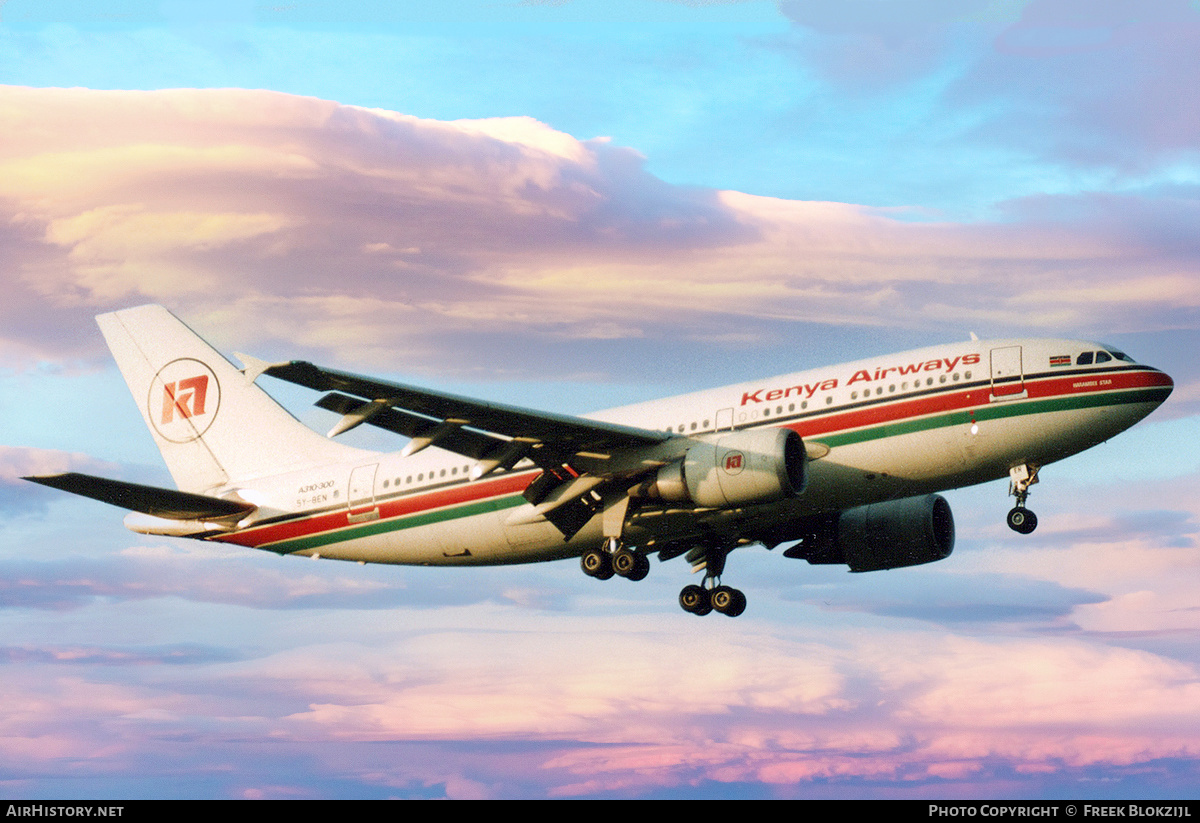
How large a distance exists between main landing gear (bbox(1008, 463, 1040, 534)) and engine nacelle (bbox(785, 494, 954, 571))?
19.3 feet

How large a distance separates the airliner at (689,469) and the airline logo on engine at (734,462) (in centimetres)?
3

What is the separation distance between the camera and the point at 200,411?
41219mm

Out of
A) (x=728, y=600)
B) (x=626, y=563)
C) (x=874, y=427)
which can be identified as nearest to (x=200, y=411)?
(x=626, y=563)

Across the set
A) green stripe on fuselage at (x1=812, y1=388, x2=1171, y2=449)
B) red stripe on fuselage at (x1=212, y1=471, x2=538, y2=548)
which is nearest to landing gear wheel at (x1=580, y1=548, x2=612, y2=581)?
red stripe on fuselage at (x1=212, y1=471, x2=538, y2=548)

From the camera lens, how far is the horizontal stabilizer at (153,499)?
32281 millimetres

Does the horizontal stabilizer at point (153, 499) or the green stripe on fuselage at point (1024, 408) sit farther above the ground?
the green stripe on fuselage at point (1024, 408)

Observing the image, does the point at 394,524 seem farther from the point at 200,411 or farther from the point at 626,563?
the point at 200,411

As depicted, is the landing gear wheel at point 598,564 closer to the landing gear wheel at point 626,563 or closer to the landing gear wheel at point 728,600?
the landing gear wheel at point 626,563

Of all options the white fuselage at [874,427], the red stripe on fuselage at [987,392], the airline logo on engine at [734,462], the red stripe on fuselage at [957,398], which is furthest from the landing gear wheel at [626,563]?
the red stripe on fuselage at [987,392]

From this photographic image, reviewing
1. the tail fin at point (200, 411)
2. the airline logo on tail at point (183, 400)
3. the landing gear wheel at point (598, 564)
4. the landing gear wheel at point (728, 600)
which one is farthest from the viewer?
the airline logo on tail at point (183, 400)
